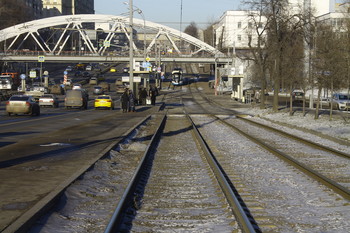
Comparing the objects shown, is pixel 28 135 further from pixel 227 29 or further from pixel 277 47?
pixel 227 29

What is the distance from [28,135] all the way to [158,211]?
14.5 meters

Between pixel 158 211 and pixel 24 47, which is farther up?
pixel 24 47

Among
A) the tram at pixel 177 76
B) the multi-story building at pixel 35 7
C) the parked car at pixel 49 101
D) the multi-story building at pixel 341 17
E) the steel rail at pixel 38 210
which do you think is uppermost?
the multi-story building at pixel 35 7

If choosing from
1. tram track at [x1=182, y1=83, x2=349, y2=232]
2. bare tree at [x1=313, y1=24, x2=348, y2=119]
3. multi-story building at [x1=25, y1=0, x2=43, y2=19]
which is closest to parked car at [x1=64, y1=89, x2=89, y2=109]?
bare tree at [x1=313, y1=24, x2=348, y2=119]

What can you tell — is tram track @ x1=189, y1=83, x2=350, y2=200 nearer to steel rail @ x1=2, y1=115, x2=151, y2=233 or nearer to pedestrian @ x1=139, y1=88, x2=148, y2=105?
steel rail @ x1=2, y1=115, x2=151, y2=233

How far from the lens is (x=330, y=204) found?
899 centimetres

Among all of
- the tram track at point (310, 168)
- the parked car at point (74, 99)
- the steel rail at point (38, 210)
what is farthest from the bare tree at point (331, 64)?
the parked car at point (74, 99)

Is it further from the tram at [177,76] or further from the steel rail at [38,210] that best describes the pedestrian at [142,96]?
the tram at [177,76]

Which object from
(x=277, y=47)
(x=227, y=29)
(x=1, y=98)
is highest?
(x=227, y=29)

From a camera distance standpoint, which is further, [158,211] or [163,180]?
[163,180]

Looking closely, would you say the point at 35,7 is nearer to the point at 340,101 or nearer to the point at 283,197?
the point at 340,101

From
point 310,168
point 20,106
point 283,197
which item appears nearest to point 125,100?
point 20,106

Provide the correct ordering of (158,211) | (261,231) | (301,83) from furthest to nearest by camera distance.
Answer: (301,83)
(158,211)
(261,231)

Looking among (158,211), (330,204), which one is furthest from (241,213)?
(330,204)
